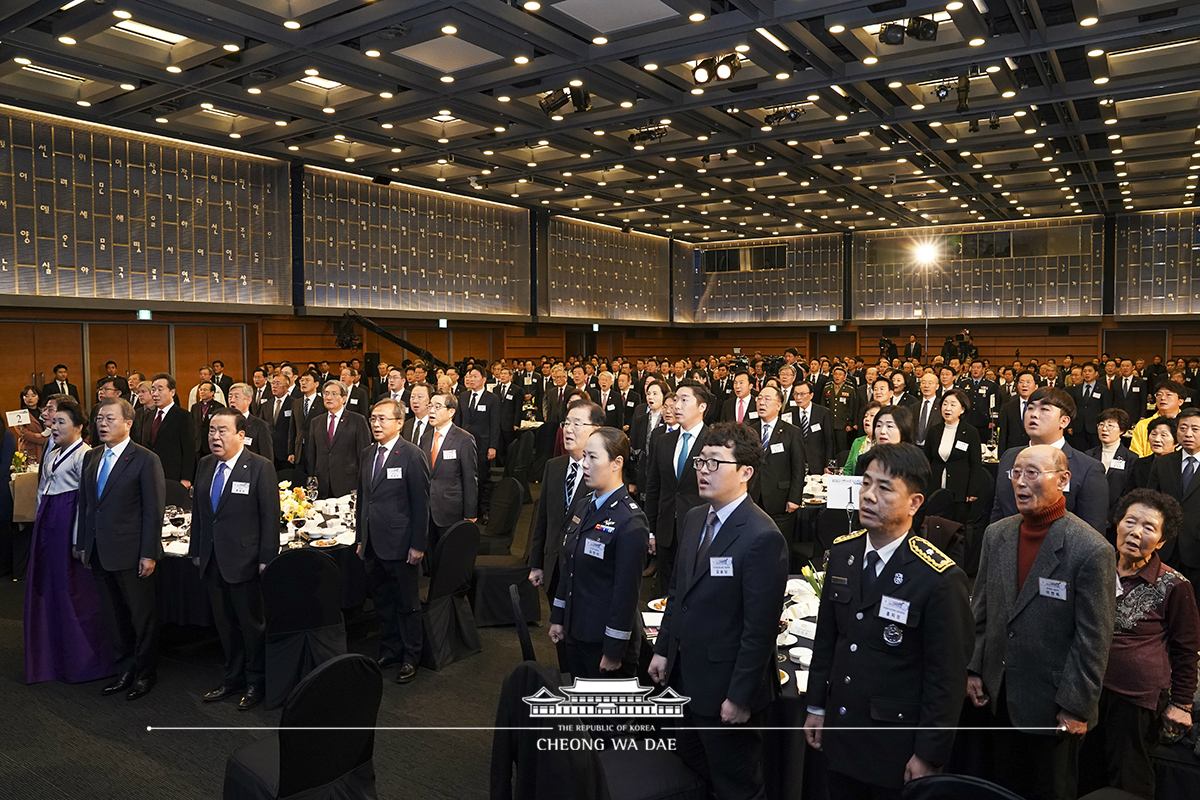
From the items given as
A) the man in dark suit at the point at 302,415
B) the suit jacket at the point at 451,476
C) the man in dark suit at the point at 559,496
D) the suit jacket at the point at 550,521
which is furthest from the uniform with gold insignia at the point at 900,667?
the man in dark suit at the point at 302,415

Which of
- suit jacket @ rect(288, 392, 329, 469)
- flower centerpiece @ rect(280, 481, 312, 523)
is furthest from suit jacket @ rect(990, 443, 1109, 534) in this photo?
suit jacket @ rect(288, 392, 329, 469)

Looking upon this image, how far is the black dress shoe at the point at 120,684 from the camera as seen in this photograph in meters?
4.77

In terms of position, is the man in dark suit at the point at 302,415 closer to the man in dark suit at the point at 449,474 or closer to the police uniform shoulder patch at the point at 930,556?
the man in dark suit at the point at 449,474

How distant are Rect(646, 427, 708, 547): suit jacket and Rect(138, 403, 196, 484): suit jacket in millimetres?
5103

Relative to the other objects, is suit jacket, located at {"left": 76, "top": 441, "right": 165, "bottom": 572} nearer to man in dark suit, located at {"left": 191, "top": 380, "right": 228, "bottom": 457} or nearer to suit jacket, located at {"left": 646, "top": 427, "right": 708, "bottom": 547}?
suit jacket, located at {"left": 646, "top": 427, "right": 708, "bottom": 547}

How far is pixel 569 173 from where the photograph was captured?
54.2 feet

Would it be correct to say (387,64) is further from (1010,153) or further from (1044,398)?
(1010,153)

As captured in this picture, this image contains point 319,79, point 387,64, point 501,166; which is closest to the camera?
point 387,64

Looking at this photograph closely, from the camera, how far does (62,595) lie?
4961 mm

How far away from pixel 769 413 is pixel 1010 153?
1190 centimetres

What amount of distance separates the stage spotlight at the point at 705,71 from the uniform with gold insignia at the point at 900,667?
8859 mm

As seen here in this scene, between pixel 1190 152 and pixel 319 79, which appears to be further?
pixel 1190 152

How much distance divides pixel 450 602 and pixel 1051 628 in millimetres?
3778

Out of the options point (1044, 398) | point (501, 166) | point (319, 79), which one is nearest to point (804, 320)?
point (501, 166)
